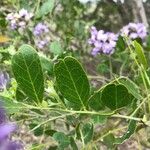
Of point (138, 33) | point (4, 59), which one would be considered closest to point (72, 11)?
point (138, 33)

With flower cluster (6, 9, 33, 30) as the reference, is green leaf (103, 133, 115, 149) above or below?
below

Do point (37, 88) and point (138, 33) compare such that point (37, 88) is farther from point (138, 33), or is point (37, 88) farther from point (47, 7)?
point (138, 33)

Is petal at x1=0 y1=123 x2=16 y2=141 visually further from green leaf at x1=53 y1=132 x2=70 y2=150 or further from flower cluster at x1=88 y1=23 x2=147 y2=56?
flower cluster at x1=88 y1=23 x2=147 y2=56

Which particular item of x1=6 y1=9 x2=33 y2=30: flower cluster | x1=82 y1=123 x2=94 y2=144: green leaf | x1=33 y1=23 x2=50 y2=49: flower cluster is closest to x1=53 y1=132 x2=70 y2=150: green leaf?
x1=82 y1=123 x2=94 y2=144: green leaf

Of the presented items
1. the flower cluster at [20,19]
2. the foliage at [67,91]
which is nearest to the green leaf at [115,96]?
the foliage at [67,91]

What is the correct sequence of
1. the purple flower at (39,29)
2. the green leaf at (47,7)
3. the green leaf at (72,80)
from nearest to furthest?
the green leaf at (72,80) < the green leaf at (47,7) < the purple flower at (39,29)

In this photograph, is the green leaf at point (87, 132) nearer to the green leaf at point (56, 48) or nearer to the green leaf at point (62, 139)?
the green leaf at point (62, 139)
